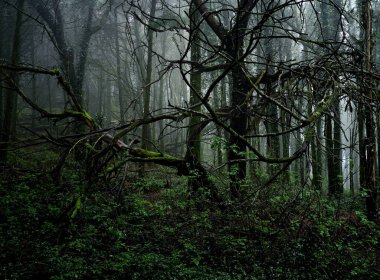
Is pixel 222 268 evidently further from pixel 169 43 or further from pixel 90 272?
pixel 169 43

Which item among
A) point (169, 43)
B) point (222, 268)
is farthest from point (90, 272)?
point (169, 43)

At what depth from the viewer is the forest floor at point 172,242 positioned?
4508 millimetres

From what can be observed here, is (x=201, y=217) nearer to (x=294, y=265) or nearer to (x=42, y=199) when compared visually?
(x=294, y=265)

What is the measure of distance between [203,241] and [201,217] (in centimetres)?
86

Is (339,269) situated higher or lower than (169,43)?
lower

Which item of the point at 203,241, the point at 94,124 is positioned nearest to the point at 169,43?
the point at 94,124

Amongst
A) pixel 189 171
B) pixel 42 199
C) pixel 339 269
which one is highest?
pixel 189 171

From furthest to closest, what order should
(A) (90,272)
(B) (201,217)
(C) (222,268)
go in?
(B) (201,217)
(C) (222,268)
(A) (90,272)

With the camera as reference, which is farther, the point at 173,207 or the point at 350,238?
the point at 173,207

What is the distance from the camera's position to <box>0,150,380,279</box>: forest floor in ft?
14.8

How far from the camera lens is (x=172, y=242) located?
5.81 meters

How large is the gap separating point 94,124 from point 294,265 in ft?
16.2

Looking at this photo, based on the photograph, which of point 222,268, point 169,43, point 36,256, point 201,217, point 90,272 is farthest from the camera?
point 169,43

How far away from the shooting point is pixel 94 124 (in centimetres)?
711
